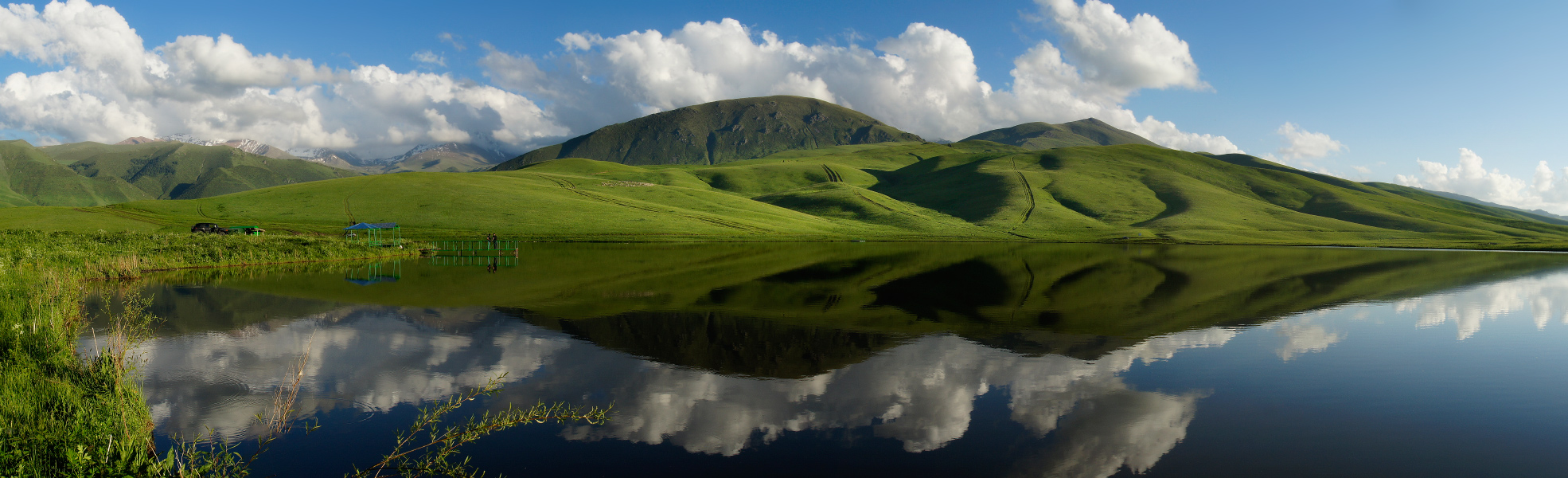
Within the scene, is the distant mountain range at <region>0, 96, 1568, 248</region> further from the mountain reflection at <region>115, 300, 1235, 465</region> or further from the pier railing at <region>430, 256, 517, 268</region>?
the mountain reflection at <region>115, 300, 1235, 465</region>

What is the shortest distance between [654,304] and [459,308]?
24.8 feet

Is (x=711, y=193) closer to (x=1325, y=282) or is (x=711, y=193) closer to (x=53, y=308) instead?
(x=1325, y=282)

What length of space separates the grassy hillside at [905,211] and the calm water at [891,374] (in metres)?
66.9

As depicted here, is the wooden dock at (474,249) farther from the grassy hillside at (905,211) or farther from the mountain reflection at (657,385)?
the mountain reflection at (657,385)

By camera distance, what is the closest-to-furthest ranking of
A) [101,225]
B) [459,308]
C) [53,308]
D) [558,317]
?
[53,308], [558,317], [459,308], [101,225]

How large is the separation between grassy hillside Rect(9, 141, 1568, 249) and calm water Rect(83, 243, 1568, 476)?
66.9 meters

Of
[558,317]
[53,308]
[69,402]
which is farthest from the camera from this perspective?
[558,317]

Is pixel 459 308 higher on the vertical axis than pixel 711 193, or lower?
lower

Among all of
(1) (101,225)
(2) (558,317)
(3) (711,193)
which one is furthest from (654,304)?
(3) (711,193)

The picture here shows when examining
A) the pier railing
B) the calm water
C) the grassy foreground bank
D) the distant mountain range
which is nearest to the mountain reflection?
the calm water

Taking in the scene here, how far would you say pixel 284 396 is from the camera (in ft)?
45.1

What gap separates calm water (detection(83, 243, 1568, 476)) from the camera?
11.3m

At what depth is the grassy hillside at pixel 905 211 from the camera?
102m

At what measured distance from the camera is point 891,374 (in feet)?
54.6
